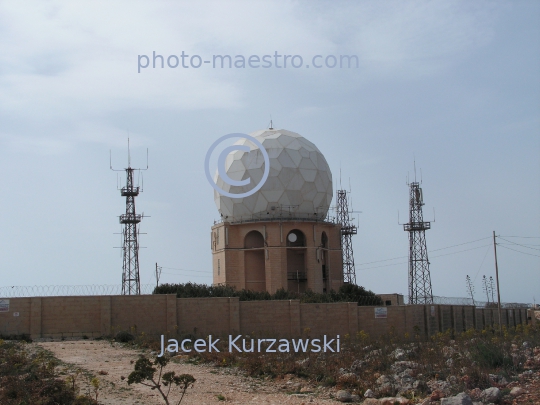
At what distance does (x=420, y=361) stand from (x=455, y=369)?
7.40 feet

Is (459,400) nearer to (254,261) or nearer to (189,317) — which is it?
(189,317)

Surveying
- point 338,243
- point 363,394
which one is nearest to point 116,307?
point 363,394

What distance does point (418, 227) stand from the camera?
48625 mm

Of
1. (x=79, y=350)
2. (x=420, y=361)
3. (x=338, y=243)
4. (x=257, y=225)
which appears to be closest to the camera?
(x=420, y=361)

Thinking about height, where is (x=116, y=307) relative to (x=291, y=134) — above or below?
below

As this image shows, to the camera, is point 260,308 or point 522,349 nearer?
point 522,349

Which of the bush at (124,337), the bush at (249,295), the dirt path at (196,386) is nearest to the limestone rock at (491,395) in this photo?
the dirt path at (196,386)

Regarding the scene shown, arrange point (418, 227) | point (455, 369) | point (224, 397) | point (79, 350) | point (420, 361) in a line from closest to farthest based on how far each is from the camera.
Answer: point (224, 397)
point (455, 369)
point (420, 361)
point (79, 350)
point (418, 227)

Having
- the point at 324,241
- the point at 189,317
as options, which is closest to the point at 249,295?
the point at 189,317

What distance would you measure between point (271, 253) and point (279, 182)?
431cm

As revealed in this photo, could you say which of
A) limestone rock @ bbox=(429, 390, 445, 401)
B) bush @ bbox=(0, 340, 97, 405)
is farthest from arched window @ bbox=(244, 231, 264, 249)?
limestone rock @ bbox=(429, 390, 445, 401)

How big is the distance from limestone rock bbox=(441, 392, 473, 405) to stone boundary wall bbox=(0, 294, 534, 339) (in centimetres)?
1488

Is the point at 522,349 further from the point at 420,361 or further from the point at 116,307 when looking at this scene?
the point at 116,307

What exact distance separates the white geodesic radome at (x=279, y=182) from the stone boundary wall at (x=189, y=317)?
11043 millimetres
